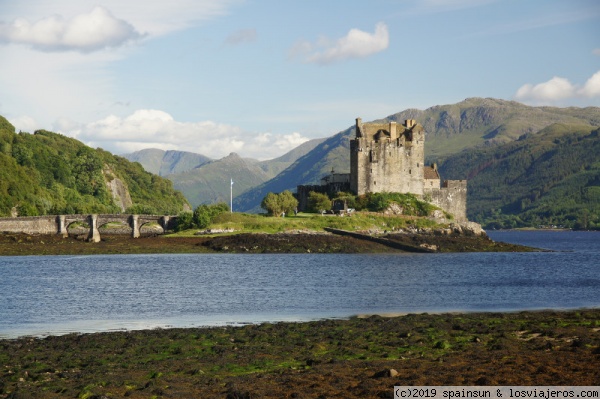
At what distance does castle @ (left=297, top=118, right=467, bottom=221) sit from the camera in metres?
108

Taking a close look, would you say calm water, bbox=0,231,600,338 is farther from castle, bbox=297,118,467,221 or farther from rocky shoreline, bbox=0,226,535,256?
castle, bbox=297,118,467,221

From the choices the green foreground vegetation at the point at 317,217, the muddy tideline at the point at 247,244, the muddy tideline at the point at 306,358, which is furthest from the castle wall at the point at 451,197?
the muddy tideline at the point at 306,358

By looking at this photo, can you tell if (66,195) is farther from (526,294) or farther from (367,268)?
(526,294)

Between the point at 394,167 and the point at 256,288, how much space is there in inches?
2256

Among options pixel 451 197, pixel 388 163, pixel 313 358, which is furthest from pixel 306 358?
pixel 451 197

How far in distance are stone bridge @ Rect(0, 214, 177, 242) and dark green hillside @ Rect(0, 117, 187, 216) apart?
1074cm

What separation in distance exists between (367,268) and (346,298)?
23399mm

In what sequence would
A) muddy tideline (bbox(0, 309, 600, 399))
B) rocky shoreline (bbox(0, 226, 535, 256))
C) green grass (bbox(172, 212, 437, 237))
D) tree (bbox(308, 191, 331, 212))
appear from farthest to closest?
1. tree (bbox(308, 191, 331, 212))
2. green grass (bbox(172, 212, 437, 237))
3. rocky shoreline (bbox(0, 226, 535, 256))
4. muddy tideline (bbox(0, 309, 600, 399))

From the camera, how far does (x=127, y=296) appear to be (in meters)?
48.8

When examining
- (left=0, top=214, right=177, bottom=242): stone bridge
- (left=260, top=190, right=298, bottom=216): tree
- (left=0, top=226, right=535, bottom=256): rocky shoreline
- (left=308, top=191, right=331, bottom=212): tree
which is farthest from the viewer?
(left=260, top=190, right=298, bottom=216): tree

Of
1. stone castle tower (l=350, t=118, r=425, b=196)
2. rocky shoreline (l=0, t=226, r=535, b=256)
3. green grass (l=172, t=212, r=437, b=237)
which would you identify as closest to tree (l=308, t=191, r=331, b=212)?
green grass (l=172, t=212, r=437, b=237)

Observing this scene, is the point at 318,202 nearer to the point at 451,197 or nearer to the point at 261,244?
the point at 451,197

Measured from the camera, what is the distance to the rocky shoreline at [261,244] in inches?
3536

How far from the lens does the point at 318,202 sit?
10969 centimetres
